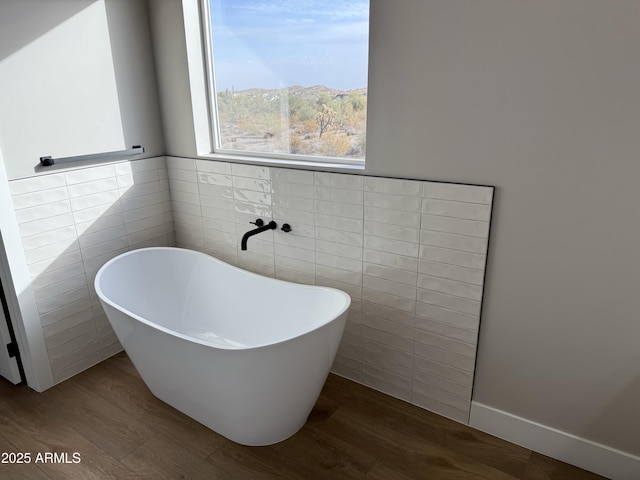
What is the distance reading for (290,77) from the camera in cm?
240

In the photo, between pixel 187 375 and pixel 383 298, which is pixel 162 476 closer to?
pixel 187 375

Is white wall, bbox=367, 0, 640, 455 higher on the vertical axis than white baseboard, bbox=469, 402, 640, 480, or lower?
higher

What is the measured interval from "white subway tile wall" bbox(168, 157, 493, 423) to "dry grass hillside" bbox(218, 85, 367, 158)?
19 centimetres

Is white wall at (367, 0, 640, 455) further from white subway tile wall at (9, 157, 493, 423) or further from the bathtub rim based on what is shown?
the bathtub rim

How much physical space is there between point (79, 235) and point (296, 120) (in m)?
1.39

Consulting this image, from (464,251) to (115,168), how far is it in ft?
6.66

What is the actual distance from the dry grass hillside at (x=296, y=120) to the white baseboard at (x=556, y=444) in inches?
55.3

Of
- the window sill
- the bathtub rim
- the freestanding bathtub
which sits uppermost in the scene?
the window sill

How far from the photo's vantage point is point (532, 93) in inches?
64.8

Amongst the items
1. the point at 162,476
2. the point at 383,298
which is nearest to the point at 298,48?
the point at 383,298

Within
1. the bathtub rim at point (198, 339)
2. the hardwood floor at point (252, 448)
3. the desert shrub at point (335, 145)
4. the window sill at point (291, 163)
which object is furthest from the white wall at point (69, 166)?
the desert shrub at point (335, 145)

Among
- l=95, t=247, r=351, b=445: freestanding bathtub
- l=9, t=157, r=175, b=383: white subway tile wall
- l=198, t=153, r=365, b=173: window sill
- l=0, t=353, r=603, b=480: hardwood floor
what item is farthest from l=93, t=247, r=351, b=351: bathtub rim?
l=198, t=153, r=365, b=173: window sill

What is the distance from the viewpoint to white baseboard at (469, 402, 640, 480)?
180 cm

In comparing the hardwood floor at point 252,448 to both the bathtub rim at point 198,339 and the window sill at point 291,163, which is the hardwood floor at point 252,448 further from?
the window sill at point 291,163
